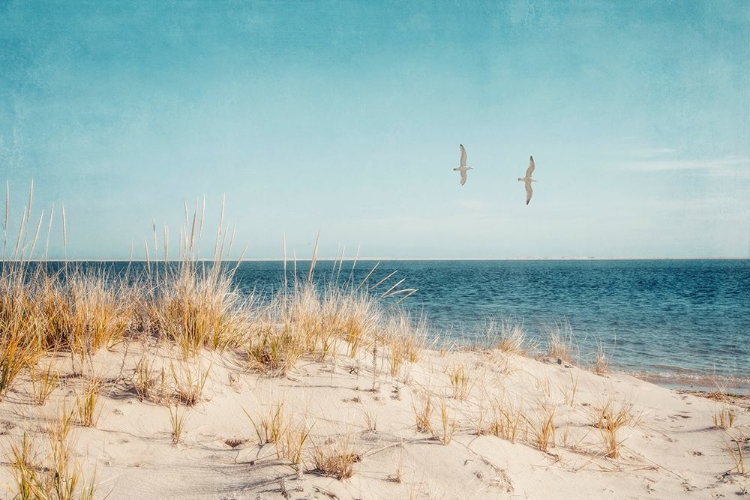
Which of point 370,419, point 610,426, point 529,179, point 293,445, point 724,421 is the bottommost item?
point 724,421

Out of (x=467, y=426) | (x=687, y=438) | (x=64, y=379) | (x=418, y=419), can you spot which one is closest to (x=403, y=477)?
(x=418, y=419)

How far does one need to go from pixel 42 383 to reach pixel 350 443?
7.10 ft

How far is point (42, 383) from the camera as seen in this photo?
3.07 metres

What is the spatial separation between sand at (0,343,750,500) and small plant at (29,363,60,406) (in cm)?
5

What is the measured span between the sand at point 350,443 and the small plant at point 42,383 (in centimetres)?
5

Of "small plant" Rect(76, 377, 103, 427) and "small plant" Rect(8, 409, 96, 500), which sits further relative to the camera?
"small plant" Rect(76, 377, 103, 427)

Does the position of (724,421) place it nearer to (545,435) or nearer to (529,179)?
(545,435)

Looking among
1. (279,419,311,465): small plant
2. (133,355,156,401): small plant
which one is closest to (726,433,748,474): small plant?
(279,419,311,465): small plant

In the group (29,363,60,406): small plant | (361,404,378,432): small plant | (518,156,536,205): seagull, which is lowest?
(361,404,378,432): small plant

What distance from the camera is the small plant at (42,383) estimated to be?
3023mm

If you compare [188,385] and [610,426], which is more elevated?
[188,385]

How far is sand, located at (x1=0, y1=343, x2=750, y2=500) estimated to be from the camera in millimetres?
2496

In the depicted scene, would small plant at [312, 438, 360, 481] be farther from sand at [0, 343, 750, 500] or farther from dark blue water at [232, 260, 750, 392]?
dark blue water at [232, 260, 750, 392]

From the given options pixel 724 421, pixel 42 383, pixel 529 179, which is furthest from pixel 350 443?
pixel 529 179
